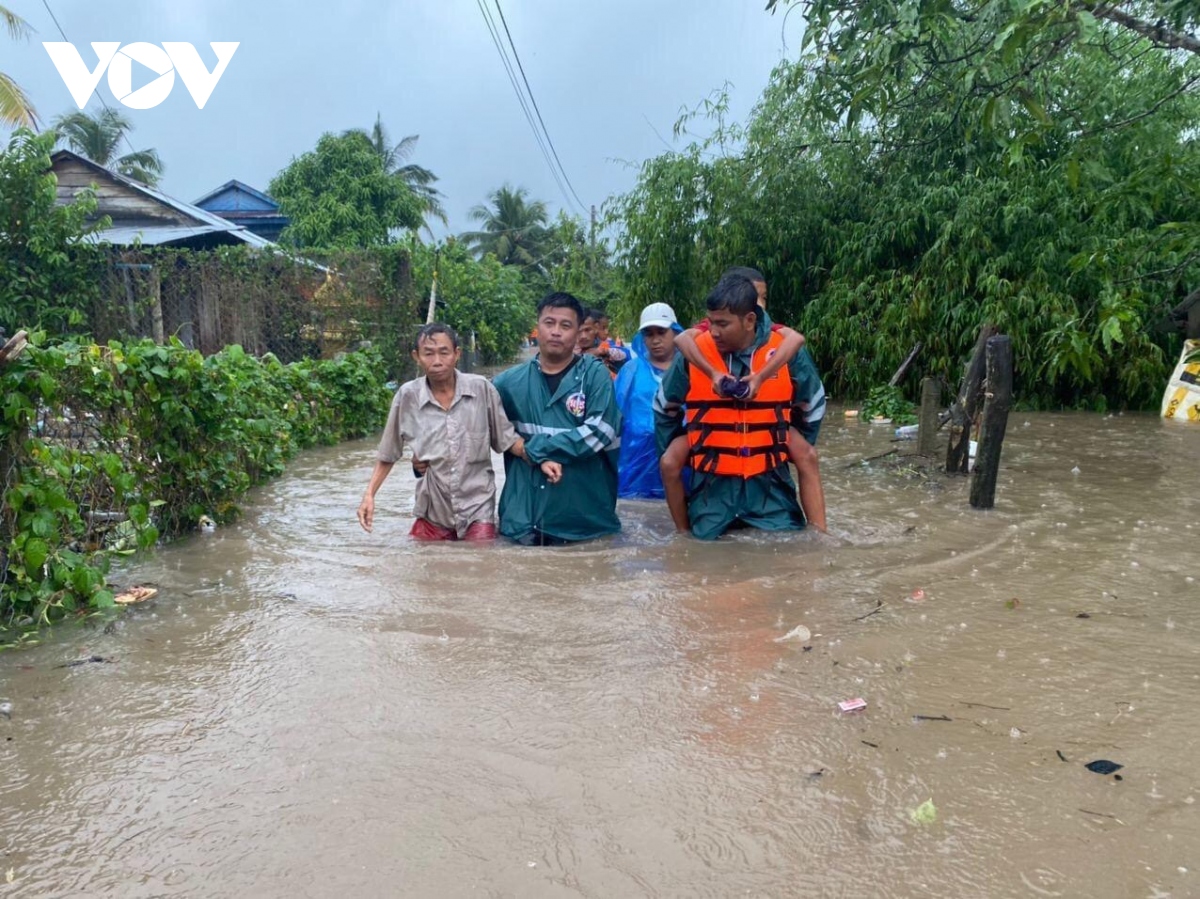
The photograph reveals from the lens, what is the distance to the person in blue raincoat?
21.2ft

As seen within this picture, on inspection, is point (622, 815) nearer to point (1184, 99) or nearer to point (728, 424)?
point (728, 424)

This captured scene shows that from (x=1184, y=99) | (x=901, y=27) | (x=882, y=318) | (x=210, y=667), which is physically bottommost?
(x=210, y=667)

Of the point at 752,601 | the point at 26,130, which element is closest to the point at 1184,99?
the point at 752,601

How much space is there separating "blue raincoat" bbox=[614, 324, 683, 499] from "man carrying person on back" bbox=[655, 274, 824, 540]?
1122 millimetres

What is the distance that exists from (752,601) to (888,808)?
1928 mm

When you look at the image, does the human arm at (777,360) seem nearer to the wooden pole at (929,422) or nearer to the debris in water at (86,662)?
the debris in water at (86,662)

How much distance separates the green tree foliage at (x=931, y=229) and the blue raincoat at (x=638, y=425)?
465 cm

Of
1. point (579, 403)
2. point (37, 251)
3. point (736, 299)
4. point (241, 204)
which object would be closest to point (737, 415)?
point (736, 299)

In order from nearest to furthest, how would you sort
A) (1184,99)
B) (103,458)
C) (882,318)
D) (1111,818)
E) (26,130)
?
(1111,818)
(103,458)
(1184,99)
(26,130)
(882,318)

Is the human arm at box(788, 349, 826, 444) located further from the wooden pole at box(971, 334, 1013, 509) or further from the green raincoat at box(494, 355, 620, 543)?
the wooden pole at box(971, 334, 1013, 509)

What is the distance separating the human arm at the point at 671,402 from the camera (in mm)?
5340

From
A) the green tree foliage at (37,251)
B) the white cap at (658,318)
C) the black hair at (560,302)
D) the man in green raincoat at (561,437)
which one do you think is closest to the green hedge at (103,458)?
the man in green raincoat at (561,437)

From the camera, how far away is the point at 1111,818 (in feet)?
8.63

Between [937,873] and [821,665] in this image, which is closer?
[937,873]
